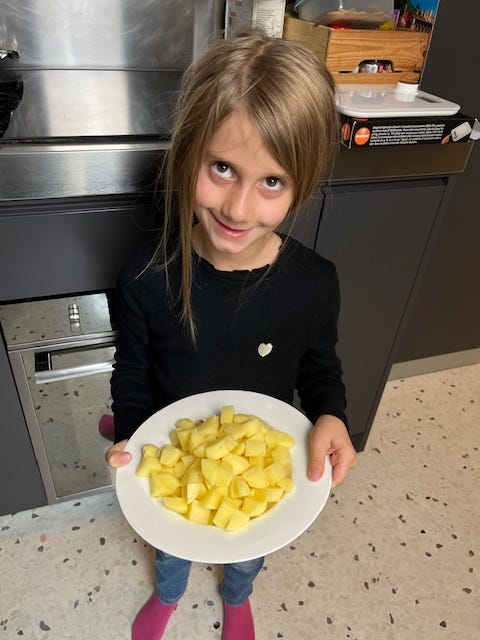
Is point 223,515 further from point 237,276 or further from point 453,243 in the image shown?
point 453,243

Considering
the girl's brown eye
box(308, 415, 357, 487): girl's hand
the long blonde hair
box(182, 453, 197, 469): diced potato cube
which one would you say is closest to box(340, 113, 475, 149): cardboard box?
the long blonde hair

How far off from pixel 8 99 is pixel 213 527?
80 centimetres

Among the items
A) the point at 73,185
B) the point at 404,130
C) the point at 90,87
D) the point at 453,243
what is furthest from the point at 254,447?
the point at 453,243

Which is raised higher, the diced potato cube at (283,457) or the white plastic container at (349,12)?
the white plastic container at (349,12)

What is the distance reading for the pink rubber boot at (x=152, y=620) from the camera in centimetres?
109

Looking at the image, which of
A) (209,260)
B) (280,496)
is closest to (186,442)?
(280,496)

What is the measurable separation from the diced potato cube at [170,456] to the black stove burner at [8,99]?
1.72 ft

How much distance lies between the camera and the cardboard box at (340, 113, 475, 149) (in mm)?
868

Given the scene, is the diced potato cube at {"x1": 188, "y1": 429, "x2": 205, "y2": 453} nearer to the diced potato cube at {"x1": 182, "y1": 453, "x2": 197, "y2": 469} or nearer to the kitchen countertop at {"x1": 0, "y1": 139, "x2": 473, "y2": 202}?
the diced potato cube at {"x1": 182, "y1": 453, "x2": 197, "y2": 469}

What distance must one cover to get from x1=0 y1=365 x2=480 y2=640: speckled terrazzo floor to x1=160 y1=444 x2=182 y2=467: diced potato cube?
60cm

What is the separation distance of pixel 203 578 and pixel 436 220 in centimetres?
95

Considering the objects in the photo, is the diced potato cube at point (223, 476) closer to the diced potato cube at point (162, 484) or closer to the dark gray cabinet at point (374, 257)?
the diced potato cube at point (162, 484)

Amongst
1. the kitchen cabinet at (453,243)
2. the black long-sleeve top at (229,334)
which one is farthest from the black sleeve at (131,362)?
the kitchen cabinet at (453,243)

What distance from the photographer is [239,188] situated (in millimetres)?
683
